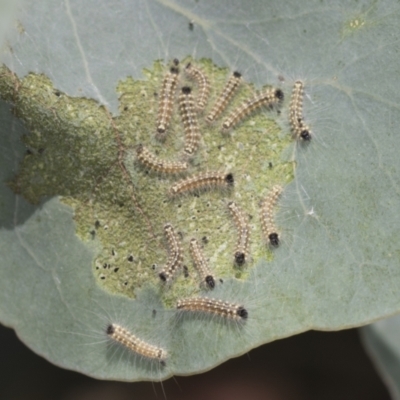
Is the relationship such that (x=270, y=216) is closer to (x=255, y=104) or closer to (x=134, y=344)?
(x=255, y=104)

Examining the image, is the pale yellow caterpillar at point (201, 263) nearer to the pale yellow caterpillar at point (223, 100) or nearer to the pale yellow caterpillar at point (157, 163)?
the pale yellow caterpillar at point (157, 163)

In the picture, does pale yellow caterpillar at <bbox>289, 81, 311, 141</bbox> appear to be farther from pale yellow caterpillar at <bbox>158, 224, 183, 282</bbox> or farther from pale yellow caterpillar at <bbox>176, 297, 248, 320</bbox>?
pale yellow caterpillar at <bbox>176, 297, 248, 320</bbox>

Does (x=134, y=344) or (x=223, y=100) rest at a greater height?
(x=223, y=100)

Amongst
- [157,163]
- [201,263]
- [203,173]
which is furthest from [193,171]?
[201,263]

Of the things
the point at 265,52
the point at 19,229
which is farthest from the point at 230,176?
the point at 19,229

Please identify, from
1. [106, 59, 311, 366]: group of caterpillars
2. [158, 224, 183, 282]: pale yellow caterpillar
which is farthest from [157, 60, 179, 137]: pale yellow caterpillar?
[158, 224, 183, 282]: pale yellow caterpillar

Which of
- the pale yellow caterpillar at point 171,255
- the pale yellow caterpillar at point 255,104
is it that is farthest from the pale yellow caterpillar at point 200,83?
the pale yellow caterpillar at point 171,255

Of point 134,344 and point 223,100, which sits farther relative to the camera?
point 134,344
